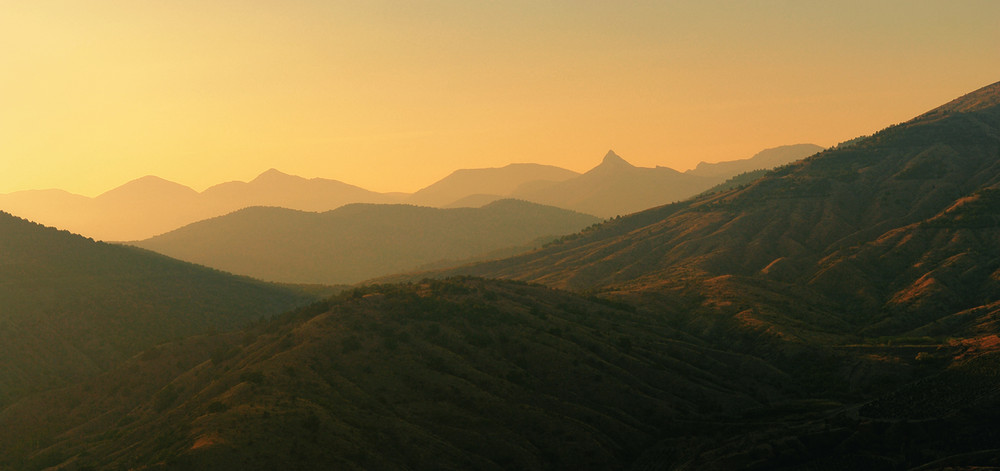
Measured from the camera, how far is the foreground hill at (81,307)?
144 meters

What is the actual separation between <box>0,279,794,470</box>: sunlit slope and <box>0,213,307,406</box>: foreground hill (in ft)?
78.7

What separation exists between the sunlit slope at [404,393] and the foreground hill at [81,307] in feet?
78.7

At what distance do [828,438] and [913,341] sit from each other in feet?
184

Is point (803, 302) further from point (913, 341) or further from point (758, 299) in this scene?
point (913, 341)

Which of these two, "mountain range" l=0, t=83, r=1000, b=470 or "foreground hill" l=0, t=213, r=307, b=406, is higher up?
"foreground hill" l=0, t=213, r=307, b=406

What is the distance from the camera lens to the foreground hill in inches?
5659

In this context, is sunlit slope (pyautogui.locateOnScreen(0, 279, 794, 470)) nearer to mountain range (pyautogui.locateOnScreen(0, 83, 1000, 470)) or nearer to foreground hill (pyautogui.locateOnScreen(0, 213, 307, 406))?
mountain range (pyautogui.locateOnScreen(0, 83, 1000, 470))

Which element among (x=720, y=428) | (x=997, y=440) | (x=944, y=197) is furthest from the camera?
(x=944, y=197)

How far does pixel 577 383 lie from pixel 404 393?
973 inches

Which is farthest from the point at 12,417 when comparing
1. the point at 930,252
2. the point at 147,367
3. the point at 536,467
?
the point at 930,252

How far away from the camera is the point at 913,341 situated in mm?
125938

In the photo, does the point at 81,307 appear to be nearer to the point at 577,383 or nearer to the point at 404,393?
the point at 404,393

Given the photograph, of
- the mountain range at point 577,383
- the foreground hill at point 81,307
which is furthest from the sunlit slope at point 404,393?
the foreground hill at point 81,307

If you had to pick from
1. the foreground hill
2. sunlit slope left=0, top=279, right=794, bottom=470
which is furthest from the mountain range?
the foreground hill
